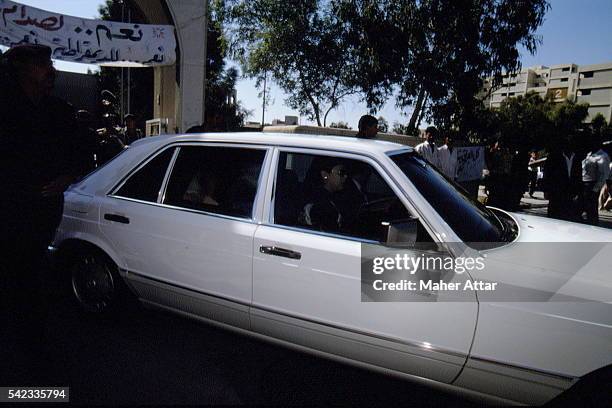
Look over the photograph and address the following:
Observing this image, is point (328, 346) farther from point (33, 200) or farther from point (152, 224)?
point (33, 200)

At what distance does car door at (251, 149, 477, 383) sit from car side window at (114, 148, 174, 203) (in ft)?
3.04

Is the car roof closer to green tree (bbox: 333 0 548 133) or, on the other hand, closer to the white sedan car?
the white sedan car

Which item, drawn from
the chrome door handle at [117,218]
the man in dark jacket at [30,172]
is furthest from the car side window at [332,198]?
the man in dark jacket at [30,172]

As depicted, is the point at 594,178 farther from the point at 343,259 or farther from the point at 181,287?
the point at 181,287

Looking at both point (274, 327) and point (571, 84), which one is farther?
point (571, 84)

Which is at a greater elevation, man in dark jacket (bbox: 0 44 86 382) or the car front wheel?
man in dark jacket (bbox: 0 44 86 382)

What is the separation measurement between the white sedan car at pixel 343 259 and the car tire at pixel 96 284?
13 millimetres

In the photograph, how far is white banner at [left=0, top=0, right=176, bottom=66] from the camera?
801cm

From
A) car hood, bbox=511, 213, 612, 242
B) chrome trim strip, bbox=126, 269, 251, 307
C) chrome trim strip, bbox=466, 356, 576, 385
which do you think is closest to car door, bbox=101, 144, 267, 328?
chrome trim strip, bbox=126, 269, 251, 307

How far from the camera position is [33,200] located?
229 centimetres

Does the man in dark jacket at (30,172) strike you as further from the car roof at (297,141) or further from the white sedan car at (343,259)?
Answer: the car roof at (297,141)

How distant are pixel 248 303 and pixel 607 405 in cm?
182

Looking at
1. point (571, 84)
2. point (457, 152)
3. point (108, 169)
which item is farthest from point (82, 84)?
point (571, 84)

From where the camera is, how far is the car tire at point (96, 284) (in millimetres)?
2953
